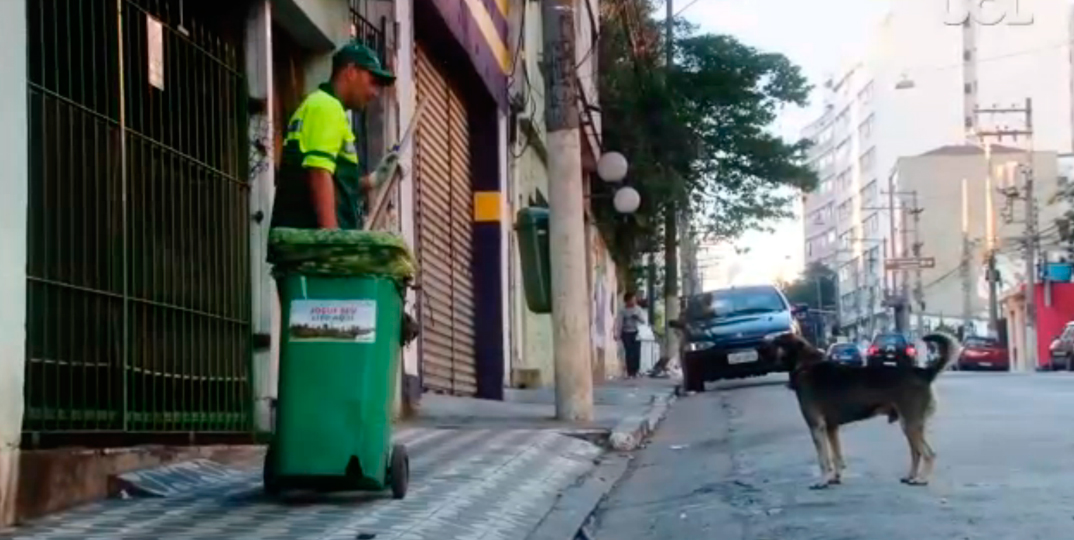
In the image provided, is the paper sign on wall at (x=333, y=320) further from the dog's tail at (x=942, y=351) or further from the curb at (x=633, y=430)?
the curb at (x=633, y=430)

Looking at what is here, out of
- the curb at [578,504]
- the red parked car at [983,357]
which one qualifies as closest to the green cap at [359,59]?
the curb at [578,504]

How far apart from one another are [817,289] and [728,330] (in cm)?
10879

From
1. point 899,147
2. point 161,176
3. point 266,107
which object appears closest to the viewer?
point 161,176

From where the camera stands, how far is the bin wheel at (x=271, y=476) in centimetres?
746

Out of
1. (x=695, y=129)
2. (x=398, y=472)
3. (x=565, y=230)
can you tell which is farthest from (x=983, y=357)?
(x=398, y=472)

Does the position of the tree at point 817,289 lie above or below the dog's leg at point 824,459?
above

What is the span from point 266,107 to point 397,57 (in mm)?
4004

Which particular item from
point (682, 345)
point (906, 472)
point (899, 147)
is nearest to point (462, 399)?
point (682, 345)

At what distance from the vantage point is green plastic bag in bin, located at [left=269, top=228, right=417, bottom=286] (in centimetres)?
719

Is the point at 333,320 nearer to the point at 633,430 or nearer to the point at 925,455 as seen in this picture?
the point at 925,455

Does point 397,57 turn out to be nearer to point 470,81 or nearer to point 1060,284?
point 470,81

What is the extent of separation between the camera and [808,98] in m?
43.4

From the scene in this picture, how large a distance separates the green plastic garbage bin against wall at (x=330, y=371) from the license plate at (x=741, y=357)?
52.4 feet

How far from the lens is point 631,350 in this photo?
32.9 metres
